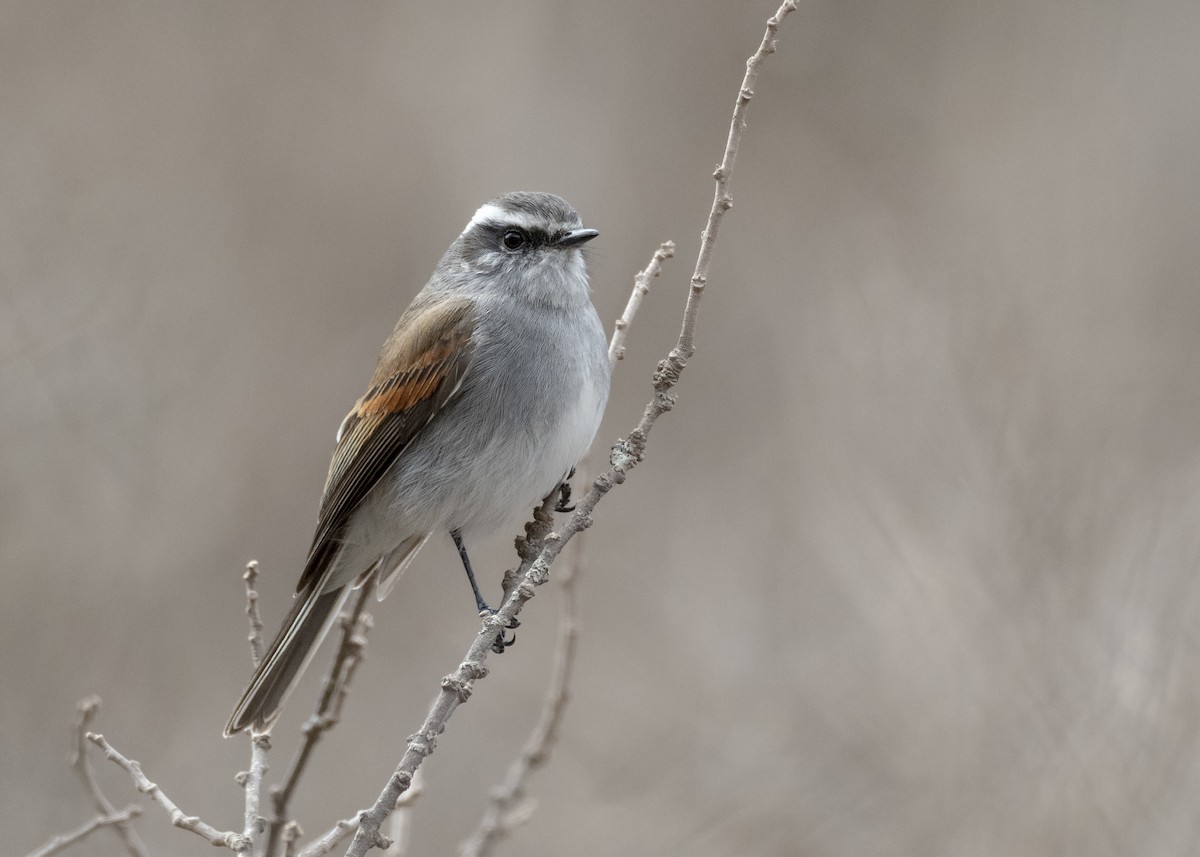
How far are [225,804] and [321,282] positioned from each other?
3.44 meters

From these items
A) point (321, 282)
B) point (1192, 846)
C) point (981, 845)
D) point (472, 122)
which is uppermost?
point (472, 122)

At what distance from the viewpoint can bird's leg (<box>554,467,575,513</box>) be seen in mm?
4926

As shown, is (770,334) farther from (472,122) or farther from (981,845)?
(981,845)

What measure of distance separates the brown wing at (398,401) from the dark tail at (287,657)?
119 millimetres

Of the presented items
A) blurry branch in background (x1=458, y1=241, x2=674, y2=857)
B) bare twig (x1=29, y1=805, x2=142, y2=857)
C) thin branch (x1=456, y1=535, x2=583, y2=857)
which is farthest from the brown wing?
bare twig (x1=29, y1=805, x2=142, y2=857)

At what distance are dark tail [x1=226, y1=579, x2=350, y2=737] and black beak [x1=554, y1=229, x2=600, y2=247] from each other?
5.42 ft

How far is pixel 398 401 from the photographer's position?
5059mm

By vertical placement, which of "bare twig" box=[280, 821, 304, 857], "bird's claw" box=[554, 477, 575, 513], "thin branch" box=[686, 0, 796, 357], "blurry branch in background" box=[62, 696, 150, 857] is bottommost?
"bare twig" box=[280, 821, 304, 857]

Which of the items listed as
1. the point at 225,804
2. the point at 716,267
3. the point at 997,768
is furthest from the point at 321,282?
the point at 997,768

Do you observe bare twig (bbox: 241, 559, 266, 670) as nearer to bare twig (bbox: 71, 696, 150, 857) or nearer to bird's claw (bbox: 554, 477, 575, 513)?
bare twig (bbox: 71, 696, 150, 857)

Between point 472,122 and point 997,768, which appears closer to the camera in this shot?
point 997,768

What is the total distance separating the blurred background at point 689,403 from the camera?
4.98 m

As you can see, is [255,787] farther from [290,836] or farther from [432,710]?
[432,710]

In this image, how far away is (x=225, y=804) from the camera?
6609 millimetres
